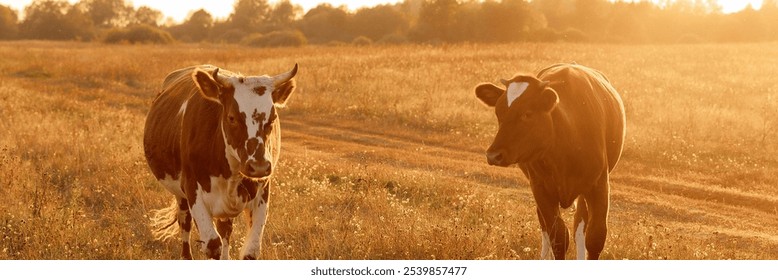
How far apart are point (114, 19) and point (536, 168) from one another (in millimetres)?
39939

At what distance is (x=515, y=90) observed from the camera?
7691 mm

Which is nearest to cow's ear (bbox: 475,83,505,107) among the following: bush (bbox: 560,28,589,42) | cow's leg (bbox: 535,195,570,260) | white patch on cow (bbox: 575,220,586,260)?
cow's leg (bbox: 535,195,570,260)

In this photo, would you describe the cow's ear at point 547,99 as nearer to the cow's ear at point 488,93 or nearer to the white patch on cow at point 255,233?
the cow's ear at point 488,93

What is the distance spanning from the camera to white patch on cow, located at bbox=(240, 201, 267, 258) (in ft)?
25.5

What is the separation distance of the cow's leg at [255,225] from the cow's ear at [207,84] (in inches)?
36.9

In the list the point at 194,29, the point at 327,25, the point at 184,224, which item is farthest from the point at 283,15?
the point at 184,224

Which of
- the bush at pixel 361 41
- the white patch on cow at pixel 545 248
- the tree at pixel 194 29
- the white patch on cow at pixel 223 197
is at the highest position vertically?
the white patch on cow at pixel 223 197

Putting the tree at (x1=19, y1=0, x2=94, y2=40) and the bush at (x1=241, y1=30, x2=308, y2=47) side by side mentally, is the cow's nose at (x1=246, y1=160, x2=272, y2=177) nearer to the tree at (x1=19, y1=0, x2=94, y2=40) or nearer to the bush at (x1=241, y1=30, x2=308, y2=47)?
the tree at (x1=19, y1=0, x2=94, y2=40)

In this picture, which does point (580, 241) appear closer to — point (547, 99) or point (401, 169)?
point (547, 99)

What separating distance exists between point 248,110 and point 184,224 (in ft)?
8.18

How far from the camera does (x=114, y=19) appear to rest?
4481 centimetres

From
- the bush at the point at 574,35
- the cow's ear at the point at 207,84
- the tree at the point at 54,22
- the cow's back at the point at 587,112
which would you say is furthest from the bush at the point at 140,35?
the cow's ear at the point at 207,84

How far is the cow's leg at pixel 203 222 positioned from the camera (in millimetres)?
7840

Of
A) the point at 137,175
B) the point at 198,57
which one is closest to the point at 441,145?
the point at 137,175
